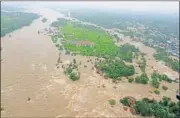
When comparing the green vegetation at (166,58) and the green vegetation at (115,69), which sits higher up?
the green vegetation at (115,69)

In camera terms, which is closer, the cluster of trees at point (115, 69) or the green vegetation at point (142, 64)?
the cluster of trees at point (115, 69)

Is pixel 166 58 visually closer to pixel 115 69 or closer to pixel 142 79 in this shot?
pixel 115 69

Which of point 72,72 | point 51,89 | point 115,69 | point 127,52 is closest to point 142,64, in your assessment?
point 115,69

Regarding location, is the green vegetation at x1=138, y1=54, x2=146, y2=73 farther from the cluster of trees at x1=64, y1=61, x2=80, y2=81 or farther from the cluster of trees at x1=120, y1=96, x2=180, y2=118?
the cluster of trees at x1=120, y1=96, x2=180, y2=118

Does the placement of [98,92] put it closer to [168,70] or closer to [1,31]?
[168,70]

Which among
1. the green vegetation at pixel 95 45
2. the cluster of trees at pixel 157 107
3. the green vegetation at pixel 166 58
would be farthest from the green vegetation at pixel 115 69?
the green vegetation at pixel 166 58

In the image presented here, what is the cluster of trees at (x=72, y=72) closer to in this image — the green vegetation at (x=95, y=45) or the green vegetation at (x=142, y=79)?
the green vegetation at (x=95, y=45)
